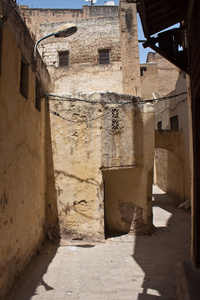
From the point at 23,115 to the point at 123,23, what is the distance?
934cm

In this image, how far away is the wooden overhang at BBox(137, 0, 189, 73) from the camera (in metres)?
4.28

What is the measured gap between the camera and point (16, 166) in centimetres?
461

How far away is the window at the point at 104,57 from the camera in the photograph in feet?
43.5

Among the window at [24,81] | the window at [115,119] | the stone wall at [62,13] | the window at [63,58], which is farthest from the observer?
the stone wall at [62,13]

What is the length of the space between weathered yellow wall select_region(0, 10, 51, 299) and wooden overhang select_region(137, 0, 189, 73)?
94.5 inches

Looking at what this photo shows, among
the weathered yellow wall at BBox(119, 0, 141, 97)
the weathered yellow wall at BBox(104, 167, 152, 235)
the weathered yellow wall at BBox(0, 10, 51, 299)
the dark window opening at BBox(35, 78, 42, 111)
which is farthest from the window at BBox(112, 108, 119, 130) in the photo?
the weathered yellow wall at BBox(119, 0, 141, 97)

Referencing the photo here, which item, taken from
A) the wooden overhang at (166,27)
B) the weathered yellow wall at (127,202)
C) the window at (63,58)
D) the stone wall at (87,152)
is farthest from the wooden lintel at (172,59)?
the window at (63,58)

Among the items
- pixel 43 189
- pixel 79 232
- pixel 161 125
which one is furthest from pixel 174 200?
pixel 43 189

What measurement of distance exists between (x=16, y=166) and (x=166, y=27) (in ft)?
13.1

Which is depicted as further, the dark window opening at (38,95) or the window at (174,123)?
the window at (174,123)

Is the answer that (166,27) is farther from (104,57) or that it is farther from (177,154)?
(177,154)

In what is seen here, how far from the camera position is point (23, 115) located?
5.02 meters

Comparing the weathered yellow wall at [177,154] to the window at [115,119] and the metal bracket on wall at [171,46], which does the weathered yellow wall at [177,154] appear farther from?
the metal bracket on wall at [171,46]

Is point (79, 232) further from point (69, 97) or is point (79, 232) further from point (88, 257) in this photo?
point (69, 97)
